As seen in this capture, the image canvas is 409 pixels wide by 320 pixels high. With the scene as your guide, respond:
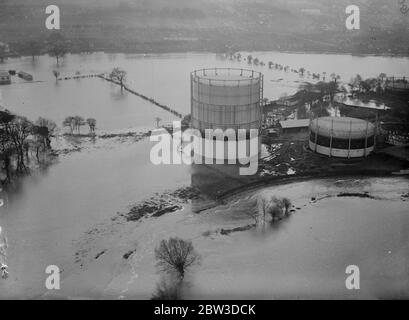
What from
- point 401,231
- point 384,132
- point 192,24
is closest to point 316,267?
point 401,231

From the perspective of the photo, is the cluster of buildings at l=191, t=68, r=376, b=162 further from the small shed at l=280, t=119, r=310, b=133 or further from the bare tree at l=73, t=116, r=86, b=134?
the bare tree at l=73, t=116, r=86, b=134

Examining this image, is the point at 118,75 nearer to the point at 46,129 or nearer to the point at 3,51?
the point at 3,51

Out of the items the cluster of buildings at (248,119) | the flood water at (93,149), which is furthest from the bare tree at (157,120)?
the cluster of buildings at (248,119)

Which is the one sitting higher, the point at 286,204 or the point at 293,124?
the point at 293,124

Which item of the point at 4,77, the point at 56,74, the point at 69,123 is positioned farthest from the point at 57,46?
the point at 69,123

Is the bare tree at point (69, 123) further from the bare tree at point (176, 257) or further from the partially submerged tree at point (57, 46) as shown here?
the bare tree at point (176, 257)

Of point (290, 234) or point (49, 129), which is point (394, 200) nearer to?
point (290, 234)
